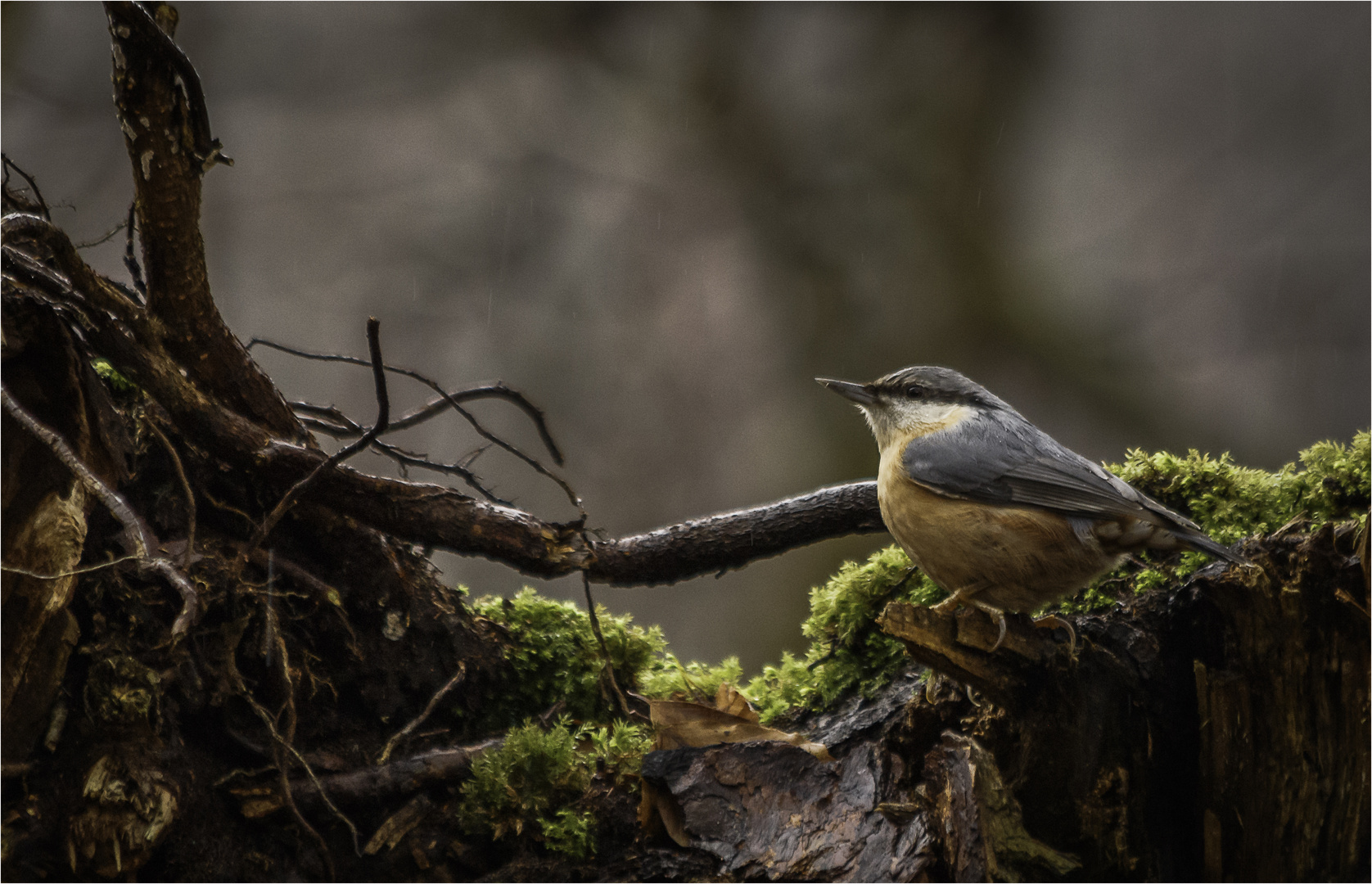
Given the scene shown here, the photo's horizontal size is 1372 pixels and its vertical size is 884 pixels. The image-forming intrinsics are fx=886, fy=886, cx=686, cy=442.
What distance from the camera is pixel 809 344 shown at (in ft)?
17.1

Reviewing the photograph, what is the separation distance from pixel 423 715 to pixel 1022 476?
4.89ft

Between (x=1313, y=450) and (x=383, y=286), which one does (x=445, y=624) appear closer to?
(x=1313, y=450)

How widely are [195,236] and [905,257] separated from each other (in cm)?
419

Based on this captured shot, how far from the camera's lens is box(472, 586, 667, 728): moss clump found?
2.24m

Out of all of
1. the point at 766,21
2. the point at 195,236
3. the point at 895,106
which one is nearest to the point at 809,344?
the point at 895,106

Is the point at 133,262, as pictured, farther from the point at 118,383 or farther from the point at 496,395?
the point at 496,395

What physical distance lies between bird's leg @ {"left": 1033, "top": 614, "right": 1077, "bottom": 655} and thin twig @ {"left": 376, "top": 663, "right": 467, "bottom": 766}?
131cm

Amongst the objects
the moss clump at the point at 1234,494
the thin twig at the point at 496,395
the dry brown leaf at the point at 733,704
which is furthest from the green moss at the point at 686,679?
the moss clump at the point at 1234,494

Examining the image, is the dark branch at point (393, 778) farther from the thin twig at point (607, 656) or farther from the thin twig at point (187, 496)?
the thin twig at point (187, 496)

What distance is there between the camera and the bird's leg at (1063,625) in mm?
1833

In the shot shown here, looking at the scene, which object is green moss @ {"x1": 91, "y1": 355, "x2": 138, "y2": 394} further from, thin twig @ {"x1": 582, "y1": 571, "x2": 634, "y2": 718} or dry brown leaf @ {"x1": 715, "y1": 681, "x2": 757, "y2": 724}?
dry brown leaf @ {"x1": 715, "y1": 681, "x2": 757, "y2": 724}

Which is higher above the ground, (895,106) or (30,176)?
(895,106)

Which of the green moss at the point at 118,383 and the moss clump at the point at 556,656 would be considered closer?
the green moss at the point at 118,383

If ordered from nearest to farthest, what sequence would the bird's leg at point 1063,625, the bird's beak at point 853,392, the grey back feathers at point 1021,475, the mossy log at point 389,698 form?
1. the mossy log at point 389,698
2. the bird's leg at point 1063,625
3. the grey back feathers at point 1021,475
4. the bird's beak at point 853,392
